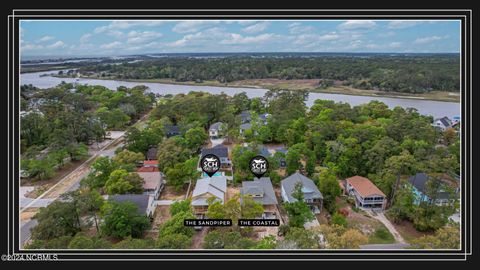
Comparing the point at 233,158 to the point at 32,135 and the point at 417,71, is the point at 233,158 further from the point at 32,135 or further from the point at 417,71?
the point at 417,71

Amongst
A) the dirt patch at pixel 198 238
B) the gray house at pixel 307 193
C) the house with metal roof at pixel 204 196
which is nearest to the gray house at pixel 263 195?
the gray house at pixel 307 193

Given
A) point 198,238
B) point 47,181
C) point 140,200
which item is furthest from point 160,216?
point 47,181

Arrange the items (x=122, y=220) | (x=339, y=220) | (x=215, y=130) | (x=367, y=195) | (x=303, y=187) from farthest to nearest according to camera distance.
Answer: (x=215, y=130), (x=367, y=195), (x=303, y=187), (x=339, y=220), (x=122, y=220)

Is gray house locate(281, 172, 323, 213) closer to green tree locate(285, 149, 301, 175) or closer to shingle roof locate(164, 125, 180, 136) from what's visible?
green tree locate(285, 149, 301, 175)

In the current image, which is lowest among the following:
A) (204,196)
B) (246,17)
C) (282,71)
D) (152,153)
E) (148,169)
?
(204,196)

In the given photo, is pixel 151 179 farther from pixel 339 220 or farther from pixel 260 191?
pixel 339 220

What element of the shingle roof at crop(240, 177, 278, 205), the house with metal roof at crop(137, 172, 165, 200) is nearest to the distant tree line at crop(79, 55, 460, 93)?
the house with metal roof at crop(137, 172, 165, 200)

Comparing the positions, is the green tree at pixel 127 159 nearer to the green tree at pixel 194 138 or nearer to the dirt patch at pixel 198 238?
the green tree at pixel 194 138
